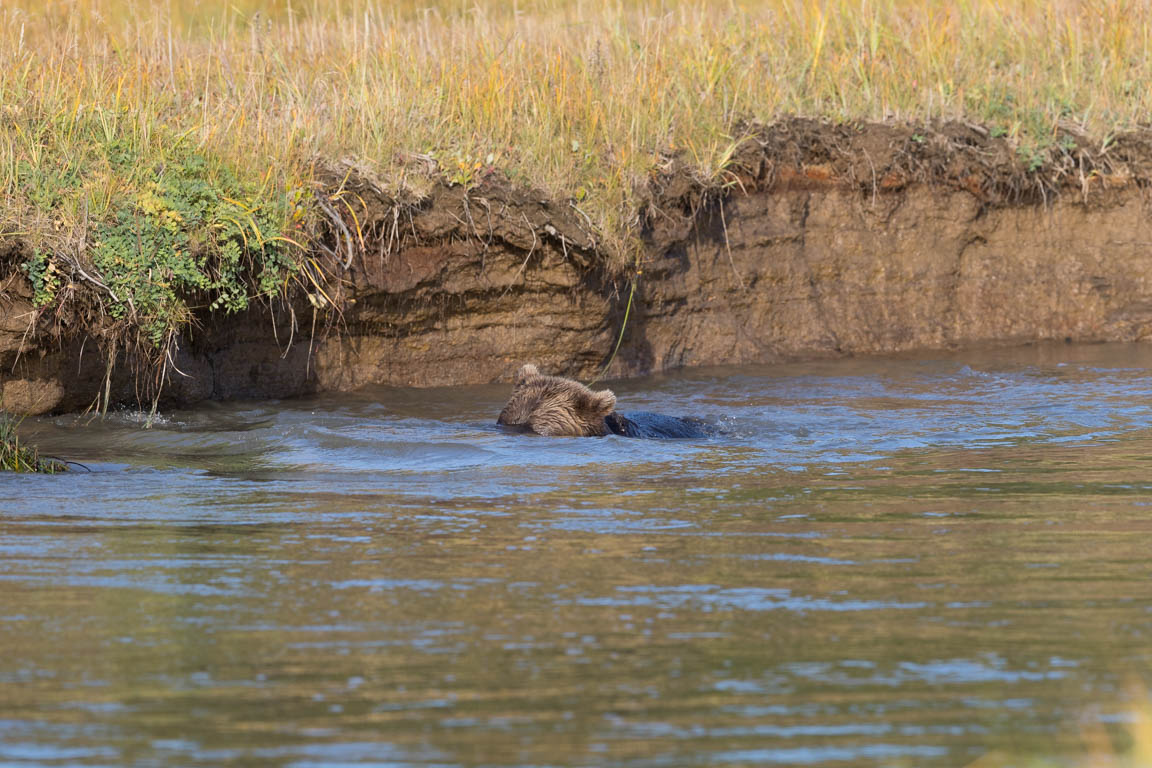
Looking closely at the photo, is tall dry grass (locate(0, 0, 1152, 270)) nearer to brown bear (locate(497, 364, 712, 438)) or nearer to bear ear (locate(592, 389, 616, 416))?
brown bear (locate(497, 364, 712, 438))

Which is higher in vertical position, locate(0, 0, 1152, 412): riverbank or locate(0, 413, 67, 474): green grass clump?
locate(0, 0, 1152, 412): riverbank

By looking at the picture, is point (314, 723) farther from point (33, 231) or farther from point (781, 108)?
point (781, 108)

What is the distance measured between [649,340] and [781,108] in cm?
222

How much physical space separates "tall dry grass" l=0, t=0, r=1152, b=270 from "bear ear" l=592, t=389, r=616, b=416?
2374mm

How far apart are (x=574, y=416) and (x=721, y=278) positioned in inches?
140

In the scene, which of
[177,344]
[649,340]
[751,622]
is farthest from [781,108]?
[751,622]

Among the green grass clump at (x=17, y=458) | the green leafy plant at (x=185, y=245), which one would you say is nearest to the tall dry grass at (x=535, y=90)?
the green leafy plant at (x=185, y=245)

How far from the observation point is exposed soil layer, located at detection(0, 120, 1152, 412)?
32.8 feet

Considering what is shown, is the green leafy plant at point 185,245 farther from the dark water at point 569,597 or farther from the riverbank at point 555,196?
the dark water at point 569,597

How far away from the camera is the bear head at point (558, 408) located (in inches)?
336

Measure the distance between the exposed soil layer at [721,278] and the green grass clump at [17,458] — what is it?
168 cm

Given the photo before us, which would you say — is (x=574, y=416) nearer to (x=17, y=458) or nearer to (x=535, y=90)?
(x=17, y=458)

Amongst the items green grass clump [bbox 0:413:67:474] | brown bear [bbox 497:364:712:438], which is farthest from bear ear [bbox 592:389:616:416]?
green grass clump [bbox 0:413:67:474]

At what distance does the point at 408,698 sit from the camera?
3.62m
